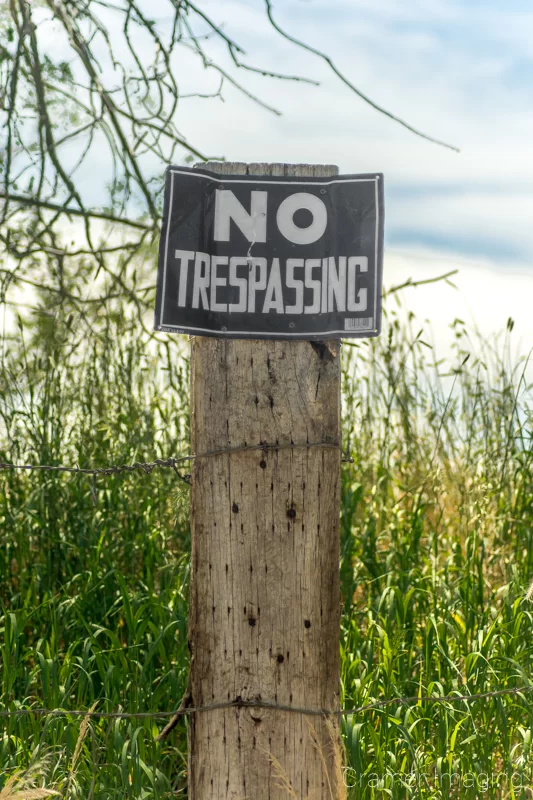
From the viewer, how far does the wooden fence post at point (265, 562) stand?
8.19 ft

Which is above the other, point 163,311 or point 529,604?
Result: point 163,311

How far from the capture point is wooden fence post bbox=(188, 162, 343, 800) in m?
2.50

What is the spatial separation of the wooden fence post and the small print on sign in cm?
10

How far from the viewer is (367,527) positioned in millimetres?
4551

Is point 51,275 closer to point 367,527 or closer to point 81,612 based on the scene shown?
point 81,612

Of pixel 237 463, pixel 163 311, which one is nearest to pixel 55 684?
pixel 237 463

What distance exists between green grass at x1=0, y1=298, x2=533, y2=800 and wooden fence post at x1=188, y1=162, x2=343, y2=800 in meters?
0.51

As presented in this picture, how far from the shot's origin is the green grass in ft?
10.5

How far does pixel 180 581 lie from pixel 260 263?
2.15 meters

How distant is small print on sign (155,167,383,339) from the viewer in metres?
2.55

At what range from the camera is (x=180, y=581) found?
4.16m

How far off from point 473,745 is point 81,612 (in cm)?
194

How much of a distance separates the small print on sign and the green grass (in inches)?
33.4

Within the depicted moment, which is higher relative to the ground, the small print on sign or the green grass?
the small print on sign
